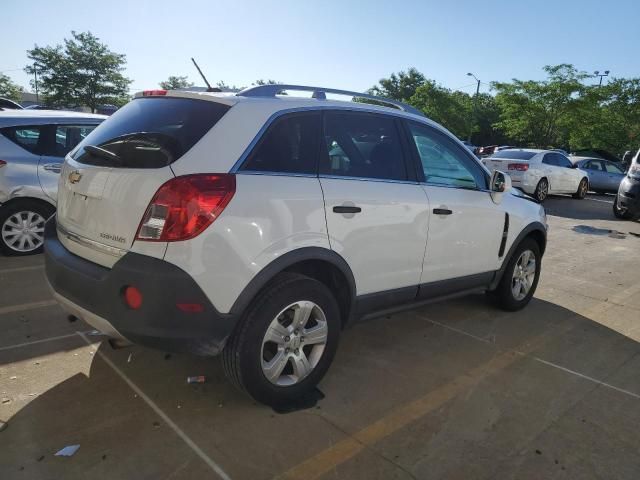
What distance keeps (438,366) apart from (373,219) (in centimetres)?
123

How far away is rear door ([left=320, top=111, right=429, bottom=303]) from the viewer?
300 centimetres

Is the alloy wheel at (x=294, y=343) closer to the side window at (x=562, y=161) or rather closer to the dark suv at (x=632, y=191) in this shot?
the dark suv at (x=632, y=191)

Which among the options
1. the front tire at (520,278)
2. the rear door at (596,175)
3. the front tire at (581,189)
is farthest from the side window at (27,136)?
the rear door at (596,175)

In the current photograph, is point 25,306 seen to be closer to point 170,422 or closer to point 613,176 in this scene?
point 170,422

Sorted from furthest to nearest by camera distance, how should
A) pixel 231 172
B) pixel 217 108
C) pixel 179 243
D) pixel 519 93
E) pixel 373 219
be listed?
1. pixel 519 93
2. pixel 373 219
3. pixel 217 108
4. pixel 231 172
5. pixel 179 243

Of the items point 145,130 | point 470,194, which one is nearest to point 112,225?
point 145,130

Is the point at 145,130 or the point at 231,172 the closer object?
the point at 231,172

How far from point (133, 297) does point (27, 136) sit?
13.9 ft

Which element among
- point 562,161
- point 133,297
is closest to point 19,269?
point 133,297

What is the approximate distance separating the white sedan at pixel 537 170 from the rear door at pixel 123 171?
38.4 ft

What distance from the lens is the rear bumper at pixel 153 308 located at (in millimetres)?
2373

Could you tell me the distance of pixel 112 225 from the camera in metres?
2.56

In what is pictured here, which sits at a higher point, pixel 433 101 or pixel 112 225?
pixel 433 101

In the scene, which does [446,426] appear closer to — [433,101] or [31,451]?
[31,451]
